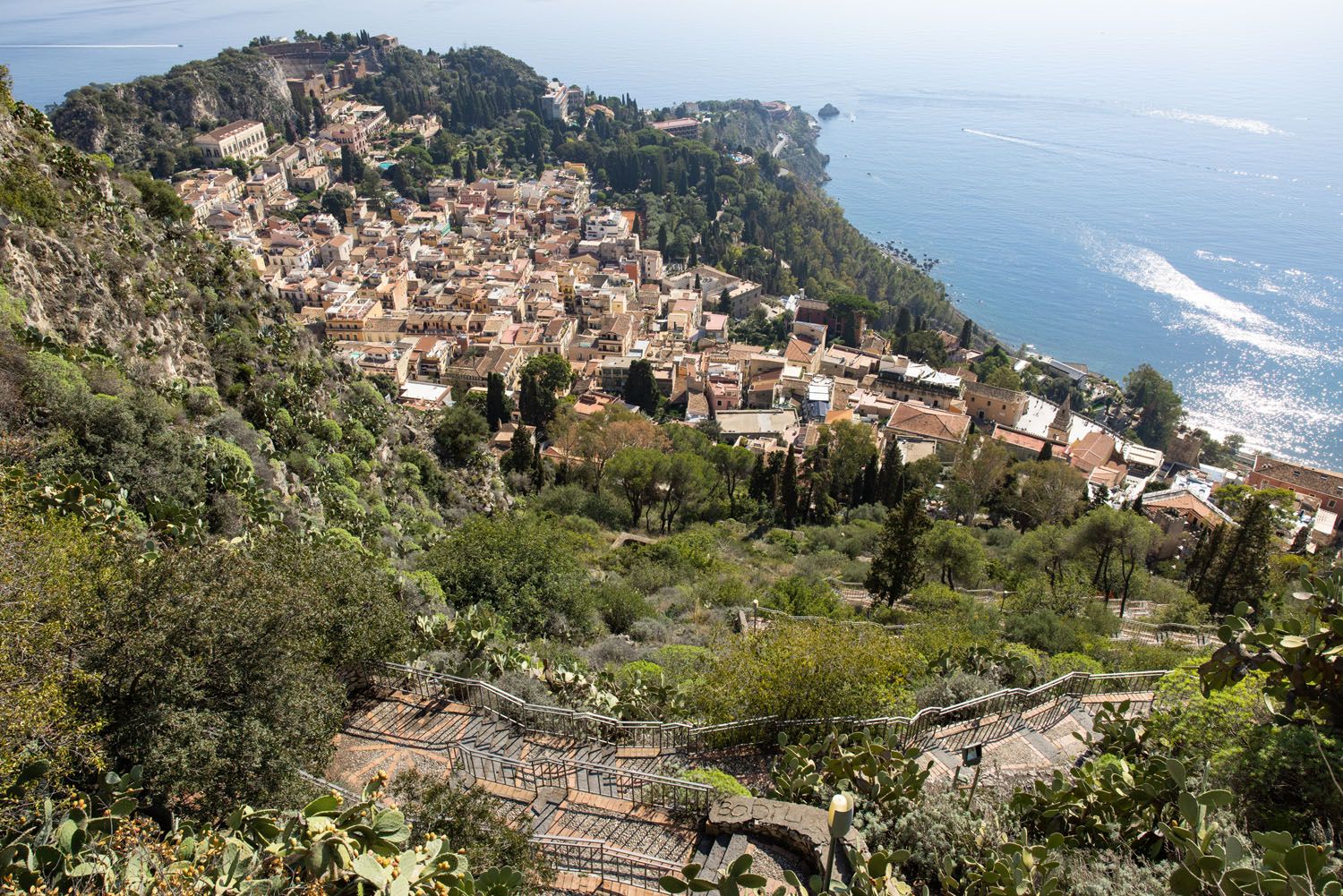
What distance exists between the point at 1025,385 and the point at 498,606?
180ft

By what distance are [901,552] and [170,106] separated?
3616 inches

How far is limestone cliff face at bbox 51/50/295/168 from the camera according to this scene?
72.0 m

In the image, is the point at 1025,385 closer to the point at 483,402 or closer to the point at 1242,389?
the point at 1242,389

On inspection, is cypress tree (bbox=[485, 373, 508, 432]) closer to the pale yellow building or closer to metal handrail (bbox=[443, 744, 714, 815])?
metal handrail (bbox=[443, 744, 714, 815])

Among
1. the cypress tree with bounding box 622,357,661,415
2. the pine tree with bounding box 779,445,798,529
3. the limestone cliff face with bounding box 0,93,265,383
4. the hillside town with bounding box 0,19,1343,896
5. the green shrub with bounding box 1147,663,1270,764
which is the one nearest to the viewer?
the hillside town with bounding box 0,19,1343,896

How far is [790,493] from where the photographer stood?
31.4m

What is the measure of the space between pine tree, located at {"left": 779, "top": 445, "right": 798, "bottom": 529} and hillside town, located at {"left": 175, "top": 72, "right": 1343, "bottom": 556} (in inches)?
305

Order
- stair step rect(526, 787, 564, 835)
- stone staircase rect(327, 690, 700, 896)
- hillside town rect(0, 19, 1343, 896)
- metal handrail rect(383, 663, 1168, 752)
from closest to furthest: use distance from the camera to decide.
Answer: hillside town rect(0, 19, 1343, 896)
stone staircase rect(327, 690, 700, 896)
stair step rect(526, 787, 564, 835)
metal handrail rect(383, 663, 1168, 752)

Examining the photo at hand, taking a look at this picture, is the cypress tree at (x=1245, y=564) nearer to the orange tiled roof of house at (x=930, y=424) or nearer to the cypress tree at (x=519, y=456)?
the cypress tree at (x=519, y=456)

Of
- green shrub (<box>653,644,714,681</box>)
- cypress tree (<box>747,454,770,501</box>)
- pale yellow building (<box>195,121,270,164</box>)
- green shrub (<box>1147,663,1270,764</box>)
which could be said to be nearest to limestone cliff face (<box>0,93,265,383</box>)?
green shrub (<box>653,644,714,681</box>)

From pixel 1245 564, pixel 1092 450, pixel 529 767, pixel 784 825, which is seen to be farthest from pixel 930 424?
pixel 784 825

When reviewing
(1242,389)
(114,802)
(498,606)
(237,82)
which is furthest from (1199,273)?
(237,82)

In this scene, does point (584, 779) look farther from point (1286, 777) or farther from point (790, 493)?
point (790, 493)

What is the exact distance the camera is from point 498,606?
46.0ft
